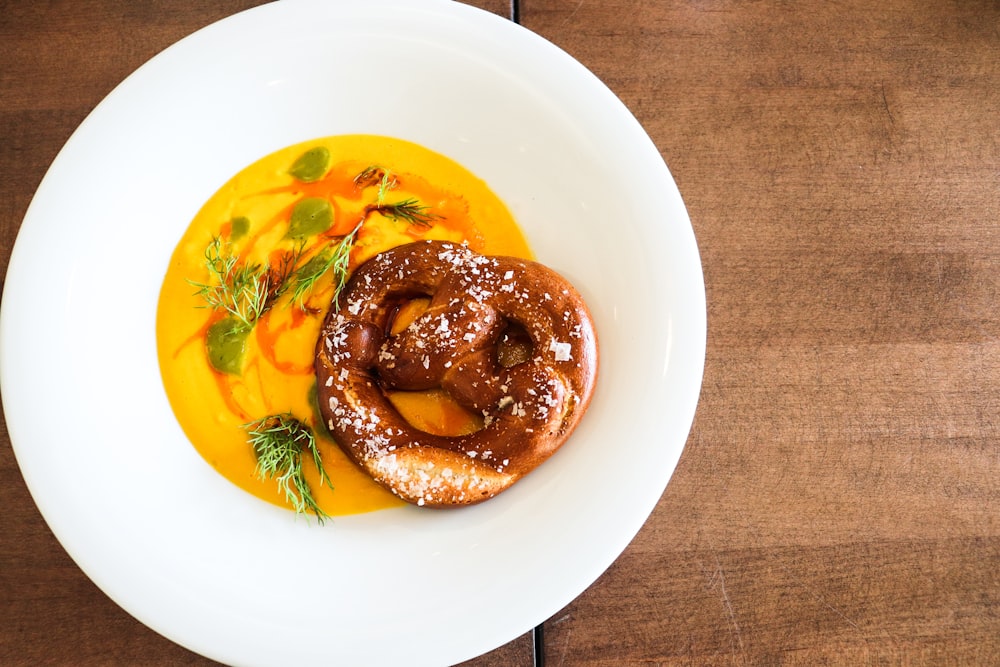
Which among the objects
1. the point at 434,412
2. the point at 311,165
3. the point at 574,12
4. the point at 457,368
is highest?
the point at 574,12

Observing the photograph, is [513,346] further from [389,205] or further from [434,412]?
[389,205]

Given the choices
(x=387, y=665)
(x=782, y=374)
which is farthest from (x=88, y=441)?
(x=782, y=374)

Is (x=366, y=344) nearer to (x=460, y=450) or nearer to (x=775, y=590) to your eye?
(x=460, y=450)

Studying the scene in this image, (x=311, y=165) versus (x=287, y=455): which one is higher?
(x=311, y=165)

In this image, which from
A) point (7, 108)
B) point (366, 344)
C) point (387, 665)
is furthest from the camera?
point (7, 108)

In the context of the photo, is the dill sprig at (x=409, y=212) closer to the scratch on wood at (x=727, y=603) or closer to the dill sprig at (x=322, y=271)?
the dill sprig at (x=322, y=271)

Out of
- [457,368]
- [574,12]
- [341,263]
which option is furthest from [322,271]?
[574,12]

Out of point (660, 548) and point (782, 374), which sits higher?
point (782, 374)

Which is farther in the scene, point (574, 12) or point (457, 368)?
point (574, 12)
